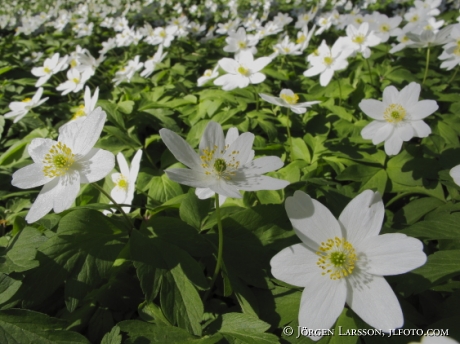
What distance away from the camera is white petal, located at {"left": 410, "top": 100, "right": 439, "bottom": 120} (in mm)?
2232

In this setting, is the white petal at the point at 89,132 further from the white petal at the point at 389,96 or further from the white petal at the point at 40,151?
the white petal at the point at 389,96

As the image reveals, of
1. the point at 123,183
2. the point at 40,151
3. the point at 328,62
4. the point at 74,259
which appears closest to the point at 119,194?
the point at 123,183

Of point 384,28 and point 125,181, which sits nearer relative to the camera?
point 125,181

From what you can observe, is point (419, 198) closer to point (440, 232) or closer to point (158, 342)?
point (440, 232)

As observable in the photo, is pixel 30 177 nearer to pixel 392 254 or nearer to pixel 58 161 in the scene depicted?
pixel 58 161

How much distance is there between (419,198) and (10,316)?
7.17 feet

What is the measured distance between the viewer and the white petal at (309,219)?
4.46ft

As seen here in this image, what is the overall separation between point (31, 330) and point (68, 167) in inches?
26.7

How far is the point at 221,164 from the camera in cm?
157

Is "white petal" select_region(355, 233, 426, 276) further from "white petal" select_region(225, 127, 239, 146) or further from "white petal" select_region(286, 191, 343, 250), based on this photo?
"white petal" select_region(225, 127, 239, 146)

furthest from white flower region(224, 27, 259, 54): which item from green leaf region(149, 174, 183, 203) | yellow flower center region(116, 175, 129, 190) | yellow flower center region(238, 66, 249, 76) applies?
yellow flower center region(116, 175, 129, 190)

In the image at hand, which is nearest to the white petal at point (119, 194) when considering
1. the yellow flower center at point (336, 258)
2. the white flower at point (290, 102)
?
the white flower at point (290, 102)

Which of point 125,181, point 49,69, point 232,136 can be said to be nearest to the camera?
point 232,136

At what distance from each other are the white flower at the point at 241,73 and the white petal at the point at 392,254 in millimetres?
2015
